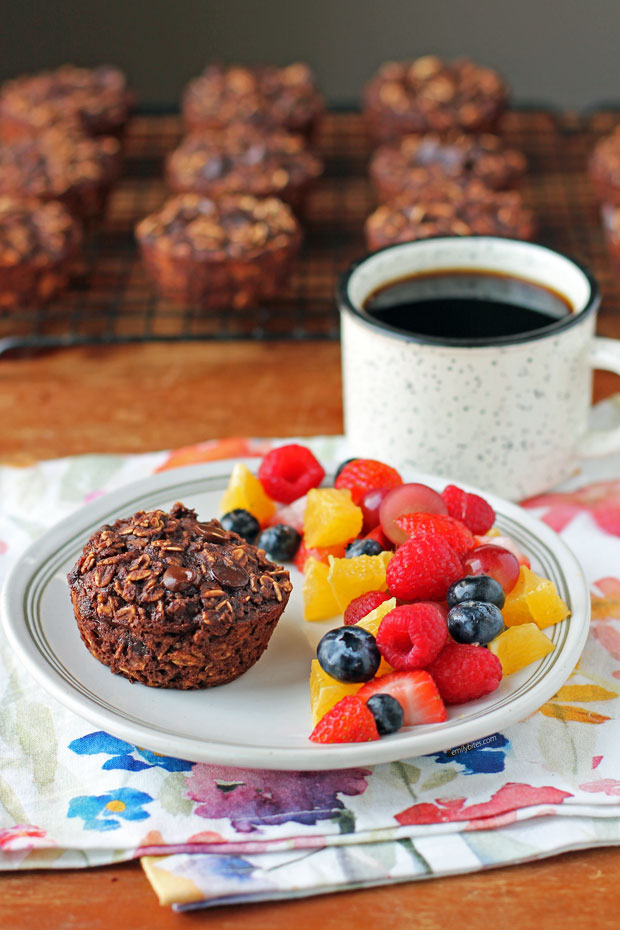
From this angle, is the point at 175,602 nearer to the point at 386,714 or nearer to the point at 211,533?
the point at 211,533

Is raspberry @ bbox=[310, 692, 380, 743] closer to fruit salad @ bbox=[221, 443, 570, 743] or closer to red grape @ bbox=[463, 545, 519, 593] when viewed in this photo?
fruit salad @ bbox=[221, 443, 570, 743]

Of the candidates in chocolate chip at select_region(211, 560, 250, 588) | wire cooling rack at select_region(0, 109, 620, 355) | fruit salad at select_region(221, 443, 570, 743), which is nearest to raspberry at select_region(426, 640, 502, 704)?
fruit salad at select_region(221, 443, 570, 743)

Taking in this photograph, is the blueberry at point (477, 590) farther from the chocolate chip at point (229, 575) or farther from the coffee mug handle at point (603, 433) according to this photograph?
the coffee mug handle at point (603, 433)

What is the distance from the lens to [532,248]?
166cm

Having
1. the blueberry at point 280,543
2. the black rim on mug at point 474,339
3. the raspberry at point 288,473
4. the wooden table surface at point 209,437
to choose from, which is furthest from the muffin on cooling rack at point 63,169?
the blueberry at point 280,543

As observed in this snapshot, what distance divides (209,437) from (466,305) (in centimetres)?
49

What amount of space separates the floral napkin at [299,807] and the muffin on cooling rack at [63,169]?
1549 mm

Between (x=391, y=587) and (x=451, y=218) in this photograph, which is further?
(x=451, y=218)

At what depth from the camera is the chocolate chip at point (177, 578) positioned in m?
1.13

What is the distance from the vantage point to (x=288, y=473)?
57.1 inches

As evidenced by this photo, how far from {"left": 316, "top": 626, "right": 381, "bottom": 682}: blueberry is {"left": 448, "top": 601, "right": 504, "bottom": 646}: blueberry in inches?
3.5

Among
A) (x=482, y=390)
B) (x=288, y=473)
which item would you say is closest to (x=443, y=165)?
(x=482, y=390)

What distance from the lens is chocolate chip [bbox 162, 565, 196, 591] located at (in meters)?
1.13

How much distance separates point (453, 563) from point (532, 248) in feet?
→ 2.17
